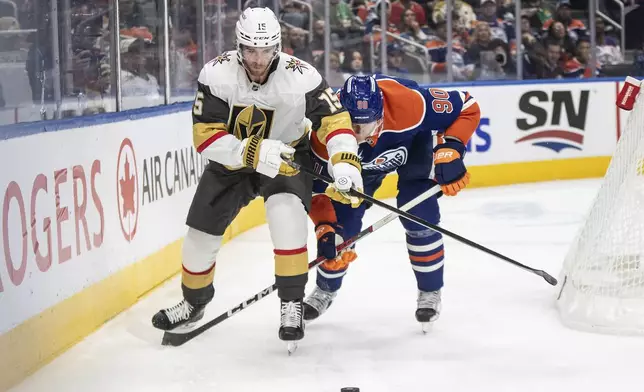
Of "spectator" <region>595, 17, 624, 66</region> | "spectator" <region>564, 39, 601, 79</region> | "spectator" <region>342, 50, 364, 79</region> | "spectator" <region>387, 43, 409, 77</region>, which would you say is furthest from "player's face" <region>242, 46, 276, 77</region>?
"spectator" <region>595, 17, 624, 66</region>

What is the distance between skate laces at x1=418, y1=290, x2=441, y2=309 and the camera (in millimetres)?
3879

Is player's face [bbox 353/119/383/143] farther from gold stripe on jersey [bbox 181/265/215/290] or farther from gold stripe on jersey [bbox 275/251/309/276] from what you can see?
gold stripe on jersey [bbox 181/265/215/290]

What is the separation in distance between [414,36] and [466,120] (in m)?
4.78

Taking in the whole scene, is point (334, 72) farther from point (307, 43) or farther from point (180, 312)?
point (180, 312)

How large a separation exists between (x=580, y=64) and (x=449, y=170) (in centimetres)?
568

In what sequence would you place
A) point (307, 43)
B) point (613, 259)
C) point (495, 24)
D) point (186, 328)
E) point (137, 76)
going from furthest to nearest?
point (495, 24), point (307, 43), point (137, 76), point (613, 259), point (186, 328)

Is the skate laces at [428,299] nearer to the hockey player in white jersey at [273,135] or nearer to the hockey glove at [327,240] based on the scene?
the hockey glove at [327,240]

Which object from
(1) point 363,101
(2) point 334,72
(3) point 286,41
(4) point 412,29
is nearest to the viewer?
(1) point 363,101

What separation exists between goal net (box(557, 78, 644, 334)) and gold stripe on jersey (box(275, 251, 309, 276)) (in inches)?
42.1

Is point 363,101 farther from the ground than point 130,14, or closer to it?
closer to it

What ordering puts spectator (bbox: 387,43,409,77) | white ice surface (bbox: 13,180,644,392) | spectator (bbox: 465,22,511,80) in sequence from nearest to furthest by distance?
white ice surface (bbox: 13,180,644,392)
spectator (bbox: 387,43,409,77)
spectator (bbox: 465,22,511,80)

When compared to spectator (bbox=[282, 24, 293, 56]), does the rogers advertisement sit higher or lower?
lower

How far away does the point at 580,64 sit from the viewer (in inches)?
354

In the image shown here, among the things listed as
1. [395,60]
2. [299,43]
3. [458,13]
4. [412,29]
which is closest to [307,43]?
[299,43]
